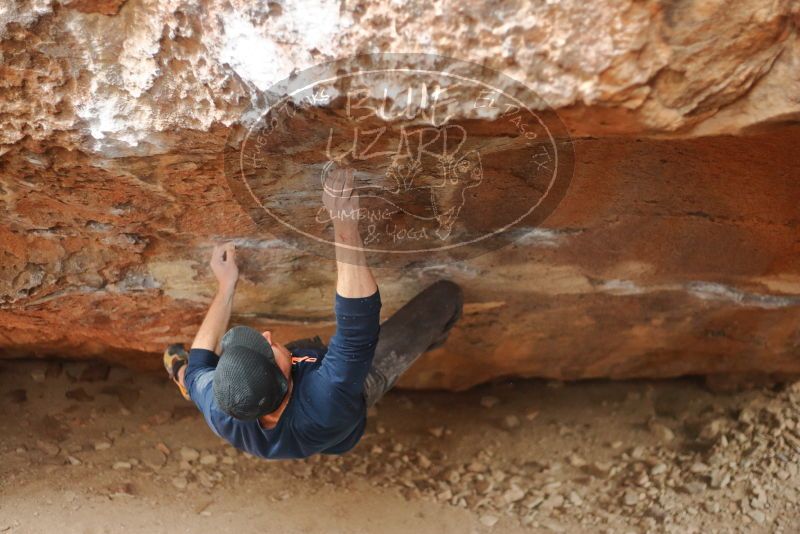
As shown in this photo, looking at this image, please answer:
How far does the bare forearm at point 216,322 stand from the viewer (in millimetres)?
2287

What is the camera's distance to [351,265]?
183 cm

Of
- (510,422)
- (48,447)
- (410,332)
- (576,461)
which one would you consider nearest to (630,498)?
(576,461)

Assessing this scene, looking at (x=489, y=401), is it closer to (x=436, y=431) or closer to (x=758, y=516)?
(x=436, y=431)

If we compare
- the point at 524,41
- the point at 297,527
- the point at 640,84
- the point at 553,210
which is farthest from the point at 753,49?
the point at 297,527

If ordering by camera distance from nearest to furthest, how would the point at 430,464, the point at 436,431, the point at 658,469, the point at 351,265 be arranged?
the point at 351,265 < the point at 658,469 < the point at 430,464 < the point at 436,431

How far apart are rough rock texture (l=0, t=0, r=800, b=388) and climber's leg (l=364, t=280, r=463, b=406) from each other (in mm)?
79

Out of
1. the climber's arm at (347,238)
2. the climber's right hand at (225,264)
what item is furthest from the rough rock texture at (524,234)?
the climber's arm at (347,238)

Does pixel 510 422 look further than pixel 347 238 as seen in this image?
Yes

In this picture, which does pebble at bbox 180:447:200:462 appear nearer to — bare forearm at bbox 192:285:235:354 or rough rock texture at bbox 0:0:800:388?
rough rock texture at bbox 0:0:800:388

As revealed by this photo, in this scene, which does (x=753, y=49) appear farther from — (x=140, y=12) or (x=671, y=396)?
(x=671, y=396)

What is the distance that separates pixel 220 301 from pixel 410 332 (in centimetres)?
60

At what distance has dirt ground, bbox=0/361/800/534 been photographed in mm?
2650

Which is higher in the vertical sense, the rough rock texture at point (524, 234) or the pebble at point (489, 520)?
the rough rock texture at point (524, 234)

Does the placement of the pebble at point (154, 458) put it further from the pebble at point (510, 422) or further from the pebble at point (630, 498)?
the pebble at point (630, 498)
